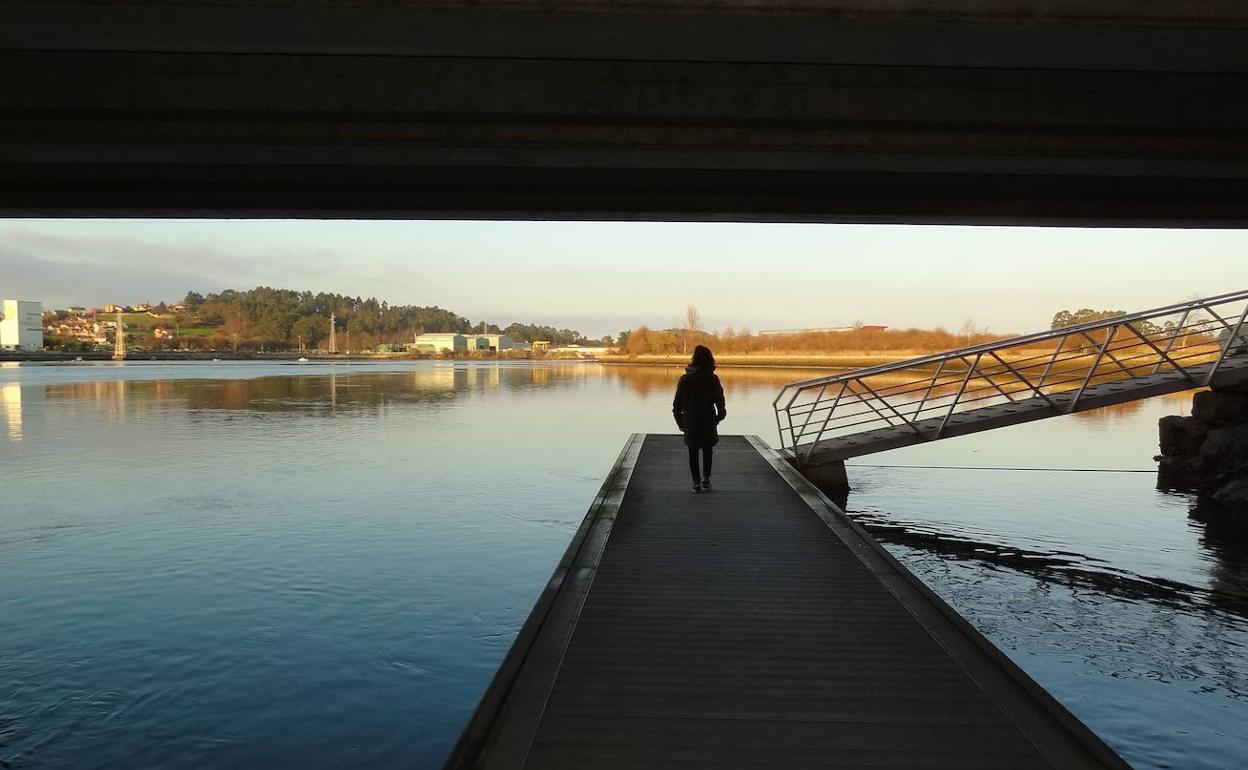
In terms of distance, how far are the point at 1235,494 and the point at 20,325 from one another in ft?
671

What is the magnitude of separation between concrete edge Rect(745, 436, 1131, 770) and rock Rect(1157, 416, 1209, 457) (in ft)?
43.7

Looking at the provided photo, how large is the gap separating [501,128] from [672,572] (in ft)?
13.7

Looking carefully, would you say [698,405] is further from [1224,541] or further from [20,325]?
[20,325]

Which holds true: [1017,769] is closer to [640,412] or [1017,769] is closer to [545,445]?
[545,445]

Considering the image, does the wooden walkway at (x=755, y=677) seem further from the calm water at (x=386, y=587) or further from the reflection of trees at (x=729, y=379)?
the reflection of trees at (x=729, y=379)

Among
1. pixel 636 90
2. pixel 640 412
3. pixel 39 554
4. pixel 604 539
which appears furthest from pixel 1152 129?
pixel 640 412

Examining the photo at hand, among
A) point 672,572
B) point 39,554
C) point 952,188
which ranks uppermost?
point 952,188

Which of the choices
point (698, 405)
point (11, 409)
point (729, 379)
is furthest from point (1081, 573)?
point (729, 379)

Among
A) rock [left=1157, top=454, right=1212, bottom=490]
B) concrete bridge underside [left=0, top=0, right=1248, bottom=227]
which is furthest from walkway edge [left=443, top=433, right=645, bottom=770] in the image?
rock [left=1157, top=454, right=1212, bottom=490]

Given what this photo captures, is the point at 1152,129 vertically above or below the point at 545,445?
above

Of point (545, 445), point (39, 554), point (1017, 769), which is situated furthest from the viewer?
point (545, 445)

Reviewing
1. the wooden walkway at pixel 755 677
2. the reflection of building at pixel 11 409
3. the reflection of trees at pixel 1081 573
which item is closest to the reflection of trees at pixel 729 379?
the reflection of building at pixel 11 409

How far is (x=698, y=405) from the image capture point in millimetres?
9602

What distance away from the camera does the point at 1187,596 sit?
8492 mm
